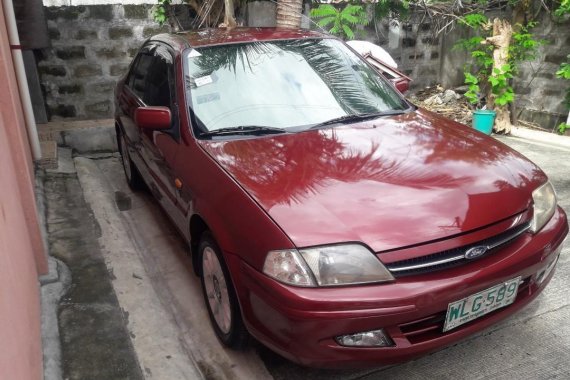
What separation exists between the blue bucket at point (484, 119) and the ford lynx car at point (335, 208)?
3.50 meters

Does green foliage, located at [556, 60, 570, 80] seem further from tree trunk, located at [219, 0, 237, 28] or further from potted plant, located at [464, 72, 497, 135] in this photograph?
tree trunk, located at [219, 0, 237, 28]

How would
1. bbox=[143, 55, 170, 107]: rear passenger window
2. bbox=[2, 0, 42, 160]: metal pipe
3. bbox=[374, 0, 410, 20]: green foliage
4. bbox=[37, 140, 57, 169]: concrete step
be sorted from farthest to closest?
1. bbox=[374, 0, 410, 20]: green foliage
2. bbox=[37, 140, 57, 169]: concrete step
3. bbox=[2, 0, 42, 160]: metal pipe
4. bbox=[143, 55, 170, 107]: rear passenger window

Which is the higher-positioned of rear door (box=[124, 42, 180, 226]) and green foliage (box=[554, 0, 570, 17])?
green foliage (box=[554, 0, 570, 17])

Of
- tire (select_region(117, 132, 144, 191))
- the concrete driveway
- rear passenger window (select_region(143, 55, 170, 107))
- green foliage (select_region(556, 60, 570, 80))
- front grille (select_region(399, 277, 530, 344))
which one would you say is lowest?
the concrete driveway

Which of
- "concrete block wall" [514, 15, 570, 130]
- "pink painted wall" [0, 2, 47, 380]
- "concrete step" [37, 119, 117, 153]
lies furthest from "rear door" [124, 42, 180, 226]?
"concrete block wall" [514, 15, 570, 130]

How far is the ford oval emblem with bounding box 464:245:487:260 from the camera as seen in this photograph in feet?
6.61

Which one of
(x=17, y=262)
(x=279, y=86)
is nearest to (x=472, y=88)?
(x=279, y=86)

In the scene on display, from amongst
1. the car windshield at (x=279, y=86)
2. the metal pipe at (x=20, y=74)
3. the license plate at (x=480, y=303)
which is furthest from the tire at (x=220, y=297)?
the metal pipe at (x=20, y=74)

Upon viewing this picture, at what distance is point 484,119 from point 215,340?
5.08 m

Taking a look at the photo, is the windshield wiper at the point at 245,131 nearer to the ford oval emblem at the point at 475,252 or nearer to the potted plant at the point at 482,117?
the ford oval emblem at the point at 475,252

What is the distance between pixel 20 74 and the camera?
4398mm

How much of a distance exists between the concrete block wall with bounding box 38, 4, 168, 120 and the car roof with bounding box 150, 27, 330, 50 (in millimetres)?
2451

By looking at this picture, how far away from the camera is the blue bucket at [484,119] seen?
6.31 meters

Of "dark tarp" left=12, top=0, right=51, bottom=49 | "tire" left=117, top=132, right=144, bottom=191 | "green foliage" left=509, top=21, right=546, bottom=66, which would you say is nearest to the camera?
"tire" left=117, top=132, right=144, bottom=191
